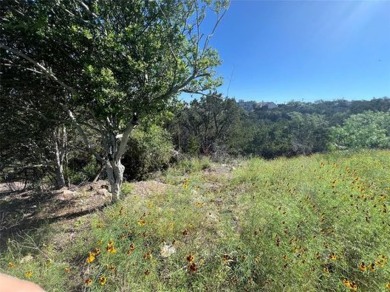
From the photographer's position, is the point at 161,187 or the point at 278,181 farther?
the point at 161,187

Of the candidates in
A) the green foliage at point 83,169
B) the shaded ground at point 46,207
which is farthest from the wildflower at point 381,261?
the green foliage at point 83,169

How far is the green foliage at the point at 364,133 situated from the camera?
26.4 meters

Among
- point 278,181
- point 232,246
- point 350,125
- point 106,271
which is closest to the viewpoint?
point 106,271

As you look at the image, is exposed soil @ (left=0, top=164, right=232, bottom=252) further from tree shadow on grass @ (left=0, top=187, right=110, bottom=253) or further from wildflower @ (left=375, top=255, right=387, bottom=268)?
wildflower @ (left=375, top=255, right=387, bottom=268)

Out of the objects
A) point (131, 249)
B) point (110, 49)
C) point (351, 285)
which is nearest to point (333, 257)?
point (351, 285)

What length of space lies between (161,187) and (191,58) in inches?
132

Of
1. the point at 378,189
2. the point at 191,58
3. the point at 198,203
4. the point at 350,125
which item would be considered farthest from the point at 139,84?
the point at 350,125

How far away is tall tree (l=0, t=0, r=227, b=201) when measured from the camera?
13.0 feet

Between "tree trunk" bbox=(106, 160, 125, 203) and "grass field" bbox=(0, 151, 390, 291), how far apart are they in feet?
1.70

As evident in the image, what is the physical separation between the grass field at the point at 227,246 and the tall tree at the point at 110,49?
5.96 ft

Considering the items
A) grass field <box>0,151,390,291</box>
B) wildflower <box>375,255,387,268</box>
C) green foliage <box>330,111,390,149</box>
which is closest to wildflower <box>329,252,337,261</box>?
grass field <box>0,151,390,291</box>

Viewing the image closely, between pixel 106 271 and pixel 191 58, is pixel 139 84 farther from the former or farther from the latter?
pixel 106 271

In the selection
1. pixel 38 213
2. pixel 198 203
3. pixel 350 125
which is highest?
pixel 350 125

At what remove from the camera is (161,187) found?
689 centimetres
